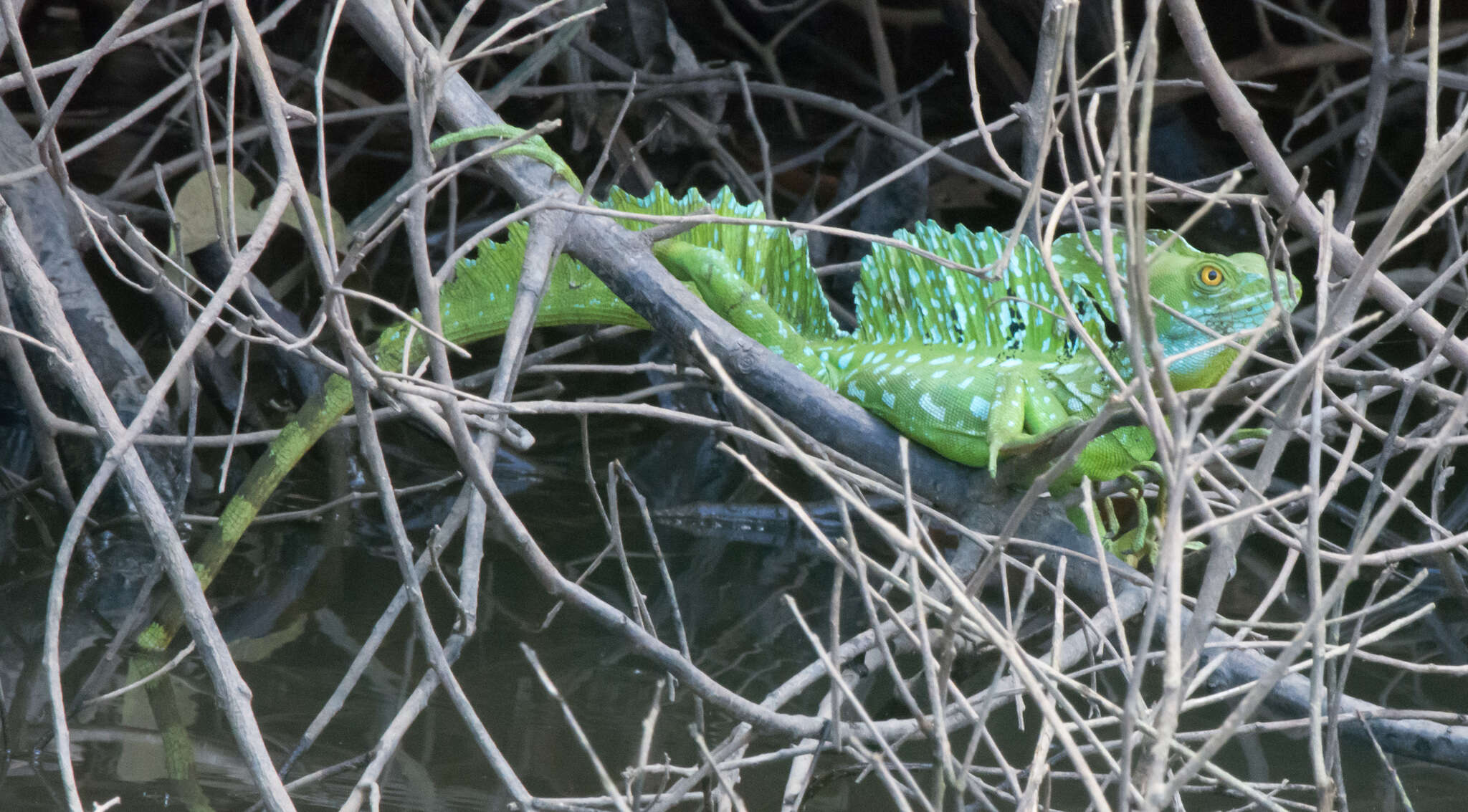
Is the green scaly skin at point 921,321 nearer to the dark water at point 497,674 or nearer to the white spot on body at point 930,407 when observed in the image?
the white spot on body at point 930,407

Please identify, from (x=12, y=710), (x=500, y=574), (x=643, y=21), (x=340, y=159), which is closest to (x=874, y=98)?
(x=643, y=21)

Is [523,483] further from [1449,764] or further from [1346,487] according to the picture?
[1449,764]

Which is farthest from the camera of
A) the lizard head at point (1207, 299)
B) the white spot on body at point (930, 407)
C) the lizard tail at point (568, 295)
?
the lizard tail at point (568, 295)

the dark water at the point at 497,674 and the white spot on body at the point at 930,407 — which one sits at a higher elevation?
the white spot on body at the point at 930,407

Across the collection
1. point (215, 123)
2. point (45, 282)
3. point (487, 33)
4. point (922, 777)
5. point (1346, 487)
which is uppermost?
point (487, 33)

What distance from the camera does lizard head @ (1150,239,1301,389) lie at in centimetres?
233

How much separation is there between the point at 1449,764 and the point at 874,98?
409 centimetres

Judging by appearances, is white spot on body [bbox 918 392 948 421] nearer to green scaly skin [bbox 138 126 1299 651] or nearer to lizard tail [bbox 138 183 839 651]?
green scaly skin [bbox 138 126 1299 651]

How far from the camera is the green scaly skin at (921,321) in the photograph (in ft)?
7.80

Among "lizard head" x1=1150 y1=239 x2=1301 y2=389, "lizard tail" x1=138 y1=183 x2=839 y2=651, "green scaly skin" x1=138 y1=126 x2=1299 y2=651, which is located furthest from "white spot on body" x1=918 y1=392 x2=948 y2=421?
"lizard tail" x1=138 y1=183 x2=839 y2=651

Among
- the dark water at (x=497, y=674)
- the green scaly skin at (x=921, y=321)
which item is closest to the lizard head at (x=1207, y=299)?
the green scaly skin at (x=921, y=321)

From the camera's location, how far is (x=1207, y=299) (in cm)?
237

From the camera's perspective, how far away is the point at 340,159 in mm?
4074

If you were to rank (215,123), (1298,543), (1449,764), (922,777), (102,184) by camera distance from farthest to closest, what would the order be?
1. (102,184)
2. (215,123)
3. (922,777)
4. (1449,764)
5. (1298,543)
